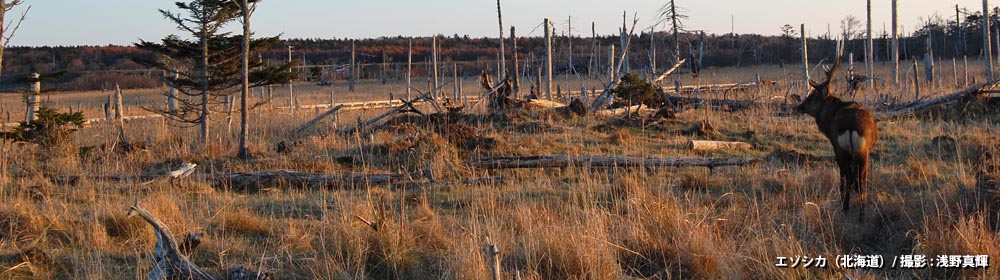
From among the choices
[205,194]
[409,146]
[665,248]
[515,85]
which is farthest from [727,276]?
[515,85]

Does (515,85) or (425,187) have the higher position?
(515,85)

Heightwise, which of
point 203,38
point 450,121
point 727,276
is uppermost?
point 203,38

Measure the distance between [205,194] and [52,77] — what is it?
18.6 feet

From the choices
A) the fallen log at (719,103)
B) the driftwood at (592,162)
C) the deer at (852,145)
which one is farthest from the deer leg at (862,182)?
the fallen log at (719,103)

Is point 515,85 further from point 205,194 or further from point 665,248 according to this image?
point 665,248

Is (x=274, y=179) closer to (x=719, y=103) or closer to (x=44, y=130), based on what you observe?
(x=44, y=130)

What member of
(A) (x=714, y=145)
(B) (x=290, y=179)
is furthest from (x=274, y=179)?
(A) (x=714, y=145)

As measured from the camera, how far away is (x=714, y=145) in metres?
13.4

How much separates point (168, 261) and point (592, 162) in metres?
6.34

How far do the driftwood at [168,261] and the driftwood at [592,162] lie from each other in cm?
553

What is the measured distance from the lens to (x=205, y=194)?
908cm

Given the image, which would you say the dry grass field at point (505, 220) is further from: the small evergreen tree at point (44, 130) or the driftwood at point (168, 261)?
the small evergreen tree at point (44, 130)

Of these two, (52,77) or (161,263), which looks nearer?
(161,263)

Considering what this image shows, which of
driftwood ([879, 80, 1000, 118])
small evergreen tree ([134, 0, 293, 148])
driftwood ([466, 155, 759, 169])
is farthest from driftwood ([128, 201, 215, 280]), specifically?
driftwood ([879, 80, 1000, 118])
